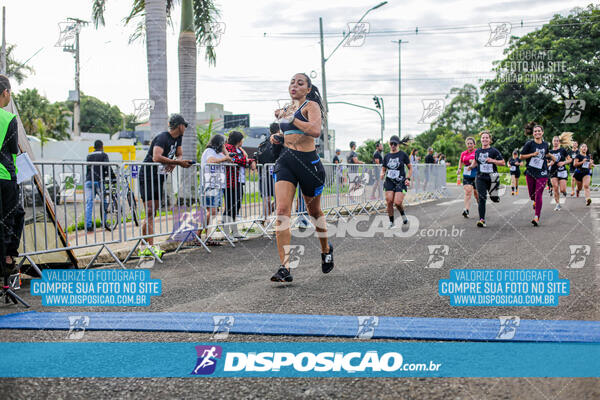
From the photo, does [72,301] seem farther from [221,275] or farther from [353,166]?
[353,166]

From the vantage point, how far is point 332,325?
3932mm

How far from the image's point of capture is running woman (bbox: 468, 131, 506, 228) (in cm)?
1108

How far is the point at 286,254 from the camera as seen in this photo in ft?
18.5

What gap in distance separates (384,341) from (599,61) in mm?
42087

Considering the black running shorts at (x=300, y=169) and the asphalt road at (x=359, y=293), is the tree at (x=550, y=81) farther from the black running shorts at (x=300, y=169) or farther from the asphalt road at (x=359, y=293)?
the black running shorts at (x=300, y=169)

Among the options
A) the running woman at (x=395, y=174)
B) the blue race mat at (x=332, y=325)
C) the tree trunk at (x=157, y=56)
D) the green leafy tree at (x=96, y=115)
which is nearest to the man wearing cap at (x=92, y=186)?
the blue race mat at (x=332, y=325)

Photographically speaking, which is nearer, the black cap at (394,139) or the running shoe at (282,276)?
the running shoe at (282,276)

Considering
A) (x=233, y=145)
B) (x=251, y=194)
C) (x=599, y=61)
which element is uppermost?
(x=599, y=61)

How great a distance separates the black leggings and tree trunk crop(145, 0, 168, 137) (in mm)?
6788

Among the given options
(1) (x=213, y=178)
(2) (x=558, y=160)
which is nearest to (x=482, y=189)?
(2) (x=558, y=160)

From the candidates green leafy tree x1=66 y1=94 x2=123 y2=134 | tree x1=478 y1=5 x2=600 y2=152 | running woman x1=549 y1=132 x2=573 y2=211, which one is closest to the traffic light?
tree x1=478 y1=5 x2=600 y2=152

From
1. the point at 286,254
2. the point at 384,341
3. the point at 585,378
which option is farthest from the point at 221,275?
the point at 585,378

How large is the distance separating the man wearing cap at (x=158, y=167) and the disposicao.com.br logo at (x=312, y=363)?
4630 mm

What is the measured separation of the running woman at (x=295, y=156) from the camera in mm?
5547
